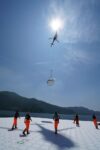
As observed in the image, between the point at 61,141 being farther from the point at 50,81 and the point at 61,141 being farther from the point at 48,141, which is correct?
the point at 50,81

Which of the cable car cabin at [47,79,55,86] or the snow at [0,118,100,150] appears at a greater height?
the cable car cabin at [47,79,55,86]

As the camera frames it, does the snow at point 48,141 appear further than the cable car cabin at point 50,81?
No

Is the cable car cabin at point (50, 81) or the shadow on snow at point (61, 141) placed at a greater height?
the cable car cabin at point (50, 81)

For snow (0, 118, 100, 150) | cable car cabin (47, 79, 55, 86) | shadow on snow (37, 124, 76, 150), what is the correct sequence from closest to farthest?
snow (0, 118, 100, 150) < shadow on snow (37, 124, 76, 150) < cable car cabin (47, 79, 55, 86)

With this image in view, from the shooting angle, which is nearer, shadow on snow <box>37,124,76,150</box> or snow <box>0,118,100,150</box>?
snow <box>0,118,100,150</box>

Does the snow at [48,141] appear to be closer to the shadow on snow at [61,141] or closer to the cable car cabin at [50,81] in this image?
the shadow on snow at [61,141]

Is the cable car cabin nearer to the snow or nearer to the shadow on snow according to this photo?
the snow

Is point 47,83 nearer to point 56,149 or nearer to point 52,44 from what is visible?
point 52,44

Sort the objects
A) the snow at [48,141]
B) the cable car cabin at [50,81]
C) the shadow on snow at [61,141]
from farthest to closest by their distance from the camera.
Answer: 1. the cable car cabin at [50,81]
2. the shadow on snow at [61,141]
3. the snow at [48,141]

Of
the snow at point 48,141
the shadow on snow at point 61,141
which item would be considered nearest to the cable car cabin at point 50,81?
the snow at point 48,141

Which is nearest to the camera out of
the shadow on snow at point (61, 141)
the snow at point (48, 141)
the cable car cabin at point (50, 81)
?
the snow at point (48, 141)

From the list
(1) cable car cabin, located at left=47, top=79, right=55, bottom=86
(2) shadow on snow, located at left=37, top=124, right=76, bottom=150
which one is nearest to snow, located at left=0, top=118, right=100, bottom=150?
(2) shadow on snow, located at left=37, top=124, right=76, bottom=150

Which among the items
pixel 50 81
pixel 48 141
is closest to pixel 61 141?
pixel 48 141

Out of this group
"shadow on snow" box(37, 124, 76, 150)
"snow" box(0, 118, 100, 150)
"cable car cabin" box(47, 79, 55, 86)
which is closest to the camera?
"snow" box(0, 118, 100, 150)
